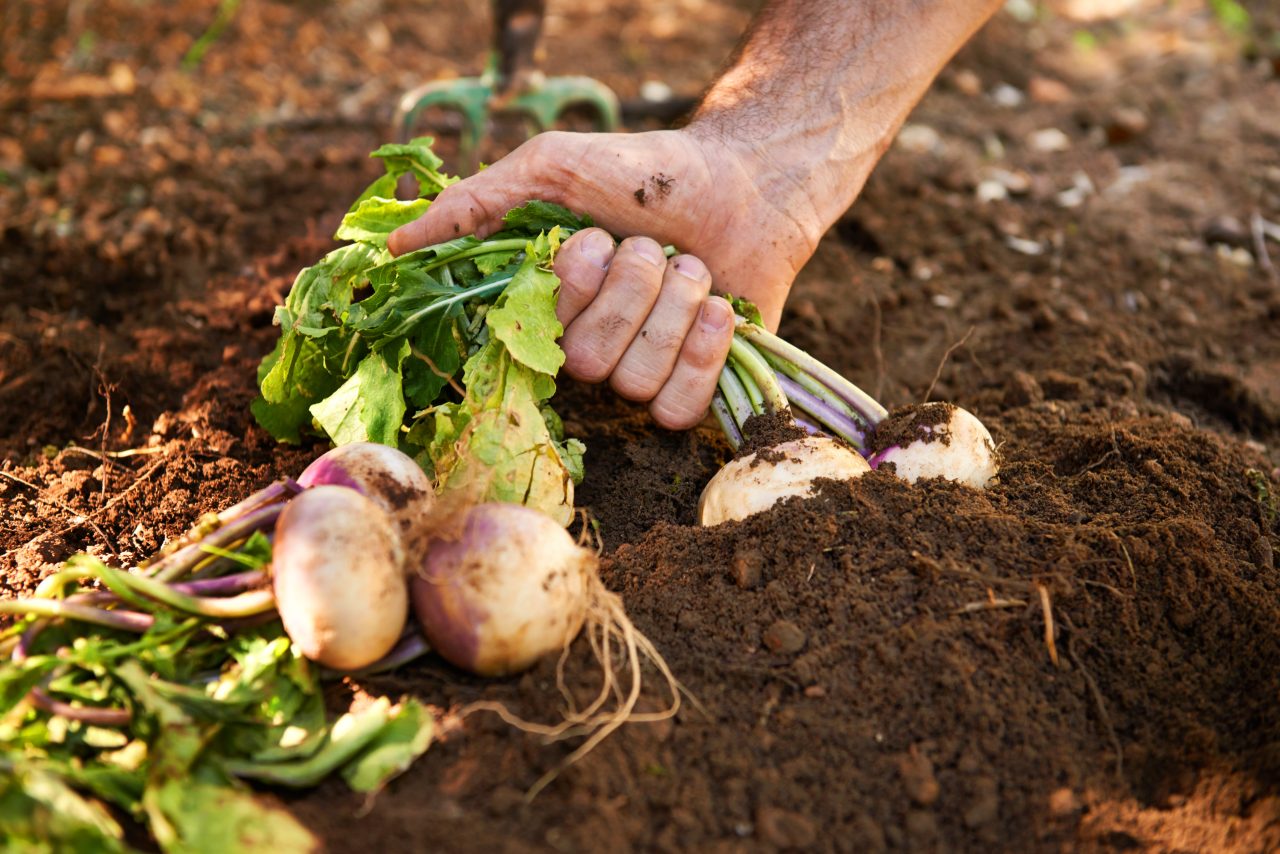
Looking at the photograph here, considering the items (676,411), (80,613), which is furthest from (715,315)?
(80,613)

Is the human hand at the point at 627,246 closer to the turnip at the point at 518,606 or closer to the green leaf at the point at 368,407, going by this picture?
the green leaf at the point at 368,407

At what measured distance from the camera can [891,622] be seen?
2.71m

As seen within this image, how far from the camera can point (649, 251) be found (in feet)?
10.9

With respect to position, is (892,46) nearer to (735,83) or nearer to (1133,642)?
(735,83)

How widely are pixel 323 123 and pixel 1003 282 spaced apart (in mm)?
4123

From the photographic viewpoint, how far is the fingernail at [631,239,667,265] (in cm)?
329

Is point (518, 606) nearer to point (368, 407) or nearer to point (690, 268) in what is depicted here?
point (368, 407)

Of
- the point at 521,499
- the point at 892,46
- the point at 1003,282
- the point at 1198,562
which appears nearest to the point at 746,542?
the point at 521,499

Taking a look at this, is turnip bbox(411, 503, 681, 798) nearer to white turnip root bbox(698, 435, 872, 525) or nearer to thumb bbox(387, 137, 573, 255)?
white turnip root bbox(698, 435, 872, 525)

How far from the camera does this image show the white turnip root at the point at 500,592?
245 centimetres

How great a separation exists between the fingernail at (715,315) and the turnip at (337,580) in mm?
1337

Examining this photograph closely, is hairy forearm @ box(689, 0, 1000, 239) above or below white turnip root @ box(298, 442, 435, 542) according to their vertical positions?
above

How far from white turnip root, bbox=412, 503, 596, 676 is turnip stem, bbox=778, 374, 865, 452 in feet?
3.92

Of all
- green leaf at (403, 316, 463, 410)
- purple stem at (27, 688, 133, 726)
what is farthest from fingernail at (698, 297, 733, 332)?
purple stem at (27, 688, 133, 726)
